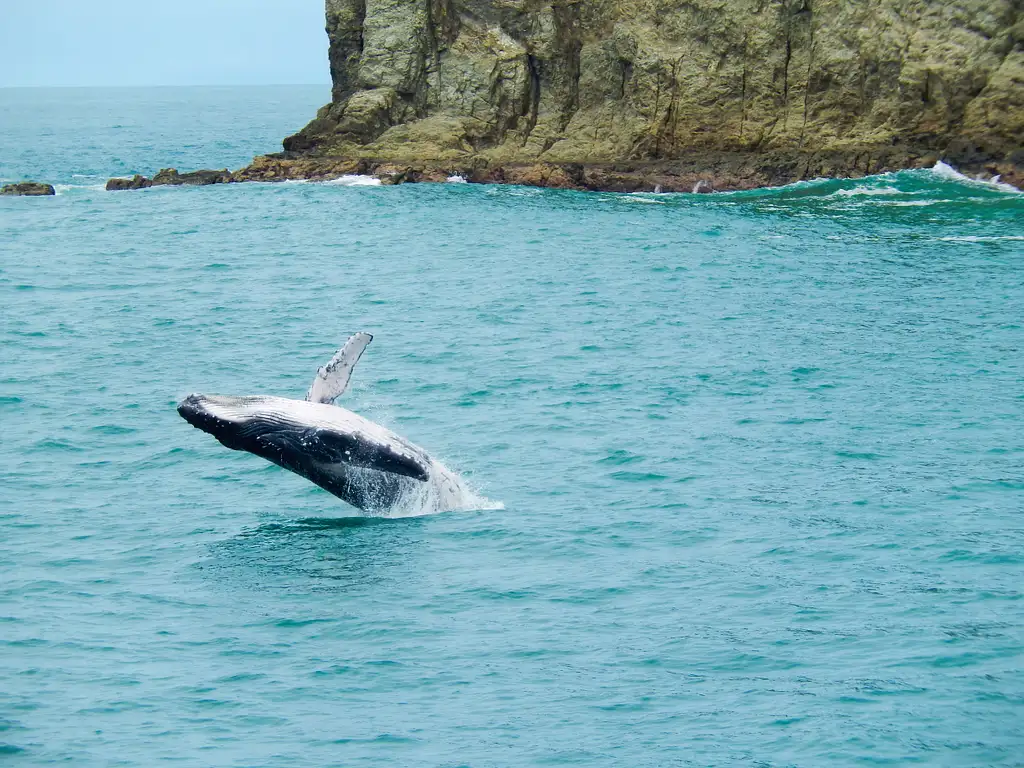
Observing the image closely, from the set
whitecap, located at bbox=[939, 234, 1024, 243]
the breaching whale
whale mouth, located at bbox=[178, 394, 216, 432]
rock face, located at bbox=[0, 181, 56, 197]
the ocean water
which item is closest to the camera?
the ocean water

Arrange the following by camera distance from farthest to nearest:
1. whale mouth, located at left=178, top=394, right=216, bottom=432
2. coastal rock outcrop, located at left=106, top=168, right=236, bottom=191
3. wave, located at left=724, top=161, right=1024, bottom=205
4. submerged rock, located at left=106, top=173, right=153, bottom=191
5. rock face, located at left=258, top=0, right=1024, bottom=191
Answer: submerged rock, located at left=106, top=173, right=153, bottom=191, coastal rock outcrop, located at left=106, top=168, right=236, bottom=191, rock face, located at left=258, top=0, right=1024, bottom=191, wave, located at left=724, top=161, right=1024, bottom=205, whale mouth, located at left=178, top=394, right=216, bottom=432

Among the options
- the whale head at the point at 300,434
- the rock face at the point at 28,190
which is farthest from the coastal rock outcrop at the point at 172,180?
the whale head at the point at 300,434

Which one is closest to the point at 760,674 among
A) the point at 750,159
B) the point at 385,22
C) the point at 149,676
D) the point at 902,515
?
the point at 902,515

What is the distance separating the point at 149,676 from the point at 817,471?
13.3m

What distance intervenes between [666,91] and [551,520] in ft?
147

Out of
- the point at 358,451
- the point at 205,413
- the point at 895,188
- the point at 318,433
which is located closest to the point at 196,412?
the point at 205,413

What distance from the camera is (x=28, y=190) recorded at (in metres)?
71.1

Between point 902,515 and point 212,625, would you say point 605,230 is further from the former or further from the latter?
point 212,625

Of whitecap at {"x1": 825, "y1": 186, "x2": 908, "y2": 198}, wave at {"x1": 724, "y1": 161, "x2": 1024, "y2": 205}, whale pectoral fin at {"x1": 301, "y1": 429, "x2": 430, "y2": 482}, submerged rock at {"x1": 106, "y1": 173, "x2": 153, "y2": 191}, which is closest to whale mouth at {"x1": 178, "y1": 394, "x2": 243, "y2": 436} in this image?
whale pectoral fin at {"x1": 301, "y1": 429, "x2": 430, "y2": 482}

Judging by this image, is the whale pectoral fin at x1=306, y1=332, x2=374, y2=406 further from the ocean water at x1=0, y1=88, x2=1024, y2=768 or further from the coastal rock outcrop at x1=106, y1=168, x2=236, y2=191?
the coastal rock outcrop at x1=106, y1=168, x2=236, y2=191

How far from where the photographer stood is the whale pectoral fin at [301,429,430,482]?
67.5ft

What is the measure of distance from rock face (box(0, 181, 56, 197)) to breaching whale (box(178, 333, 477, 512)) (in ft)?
180

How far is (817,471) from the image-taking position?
83.0 feet

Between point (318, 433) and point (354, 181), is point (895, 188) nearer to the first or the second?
point (354, 181)
